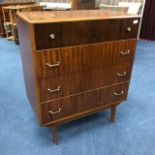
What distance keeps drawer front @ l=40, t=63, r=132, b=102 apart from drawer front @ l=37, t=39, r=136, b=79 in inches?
1.6

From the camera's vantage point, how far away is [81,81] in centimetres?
118

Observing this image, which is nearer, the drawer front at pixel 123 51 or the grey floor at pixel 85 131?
the drawer front at pixel 123 51

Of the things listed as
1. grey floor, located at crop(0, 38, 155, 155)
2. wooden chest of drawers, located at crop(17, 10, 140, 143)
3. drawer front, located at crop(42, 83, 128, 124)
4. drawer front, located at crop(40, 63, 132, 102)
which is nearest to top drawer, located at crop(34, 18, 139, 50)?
wooden chest of drawers, located at crop(17, 10, 140, 143)

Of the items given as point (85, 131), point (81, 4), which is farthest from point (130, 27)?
point (81, 4)

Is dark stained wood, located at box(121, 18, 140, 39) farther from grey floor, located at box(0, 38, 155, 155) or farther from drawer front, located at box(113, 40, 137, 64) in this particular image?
grey floor, located at box(0, 38, 155, 155)

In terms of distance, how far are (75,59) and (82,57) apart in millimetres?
49

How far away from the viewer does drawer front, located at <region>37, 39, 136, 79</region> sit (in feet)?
3.27

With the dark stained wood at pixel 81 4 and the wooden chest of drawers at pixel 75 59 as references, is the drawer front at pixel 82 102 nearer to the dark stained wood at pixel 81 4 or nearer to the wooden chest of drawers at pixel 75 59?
the wooden chest of drawers at pixel 75 59

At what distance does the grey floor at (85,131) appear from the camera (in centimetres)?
133

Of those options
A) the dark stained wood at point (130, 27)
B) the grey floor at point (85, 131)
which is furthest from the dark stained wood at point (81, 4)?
the dark stained wood at point (130, 27)

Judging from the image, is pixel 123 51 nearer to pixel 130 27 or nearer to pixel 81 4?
pixel 130 27

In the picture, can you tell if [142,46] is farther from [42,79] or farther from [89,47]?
[42,79]

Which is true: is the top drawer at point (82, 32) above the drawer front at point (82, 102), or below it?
above

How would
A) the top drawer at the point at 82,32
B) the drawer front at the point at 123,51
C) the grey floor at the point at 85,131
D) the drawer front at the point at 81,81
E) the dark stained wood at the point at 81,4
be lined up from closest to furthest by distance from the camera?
1. the top drawer at the point at 82,32
2. the drawer front at the point at 81,81
3. the drawer front at the point at 123,51
4. the grey floor at the point at 85,131
5. the dark stained wood at the point at 81,4
